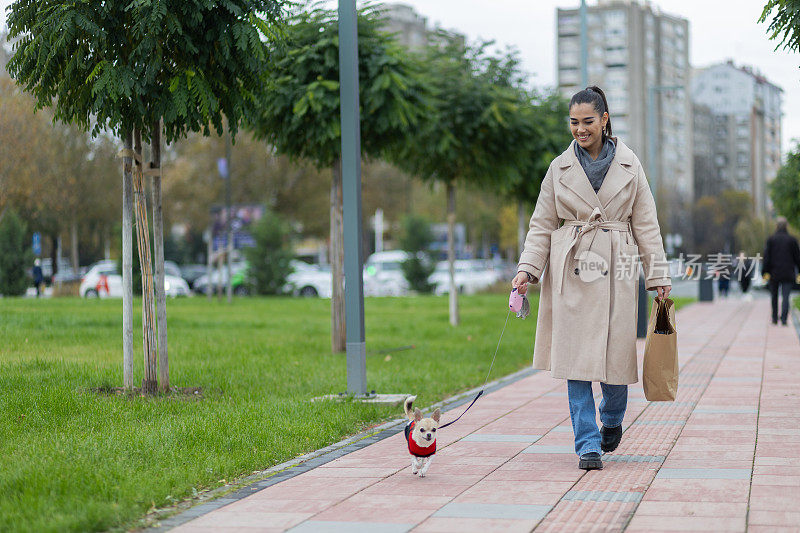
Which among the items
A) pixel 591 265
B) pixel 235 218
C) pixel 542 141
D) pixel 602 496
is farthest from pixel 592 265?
pixel 235 218

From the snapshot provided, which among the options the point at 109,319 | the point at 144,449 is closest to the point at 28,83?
the point at 144,449

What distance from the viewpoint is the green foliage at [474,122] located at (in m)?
17.6

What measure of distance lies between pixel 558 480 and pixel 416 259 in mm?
32850

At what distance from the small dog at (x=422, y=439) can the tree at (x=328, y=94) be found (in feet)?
21.9

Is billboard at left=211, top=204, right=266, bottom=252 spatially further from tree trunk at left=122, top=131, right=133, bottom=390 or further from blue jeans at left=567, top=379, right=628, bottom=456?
blue jeans at left=567, top=379, right=628, bottom=456

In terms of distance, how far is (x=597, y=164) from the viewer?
5.89 metres

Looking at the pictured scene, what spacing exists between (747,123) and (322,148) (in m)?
130

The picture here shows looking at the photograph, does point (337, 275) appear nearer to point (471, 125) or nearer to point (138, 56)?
point (138, 56)

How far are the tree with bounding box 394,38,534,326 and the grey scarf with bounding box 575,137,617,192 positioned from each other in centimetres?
1082

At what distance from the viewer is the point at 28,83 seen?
27.3 ft

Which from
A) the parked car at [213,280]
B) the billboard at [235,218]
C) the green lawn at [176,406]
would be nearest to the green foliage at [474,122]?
the green lawn at [176,406]

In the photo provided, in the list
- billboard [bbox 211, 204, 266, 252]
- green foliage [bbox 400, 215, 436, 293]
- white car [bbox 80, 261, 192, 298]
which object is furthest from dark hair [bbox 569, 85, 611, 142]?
green foliage [bbox 400, 215, 436, 293]

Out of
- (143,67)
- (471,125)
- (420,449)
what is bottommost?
(420,449)

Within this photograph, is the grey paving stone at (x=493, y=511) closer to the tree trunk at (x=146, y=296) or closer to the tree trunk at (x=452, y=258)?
the tree trunk at (x=146, y=296)
